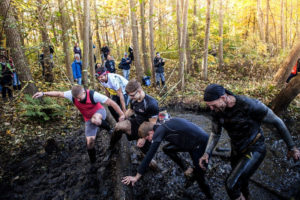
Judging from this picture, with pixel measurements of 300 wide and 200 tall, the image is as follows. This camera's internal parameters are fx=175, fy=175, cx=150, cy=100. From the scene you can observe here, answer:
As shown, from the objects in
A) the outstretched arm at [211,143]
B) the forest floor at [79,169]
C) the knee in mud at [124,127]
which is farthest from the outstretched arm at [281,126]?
the knee in mud at [124,127]

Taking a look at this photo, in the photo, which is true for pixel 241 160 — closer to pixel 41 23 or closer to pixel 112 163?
pixel 112 163

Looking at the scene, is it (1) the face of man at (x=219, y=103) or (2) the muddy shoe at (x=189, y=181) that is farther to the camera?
(2) the muddy shoe at (x=189, y=181)

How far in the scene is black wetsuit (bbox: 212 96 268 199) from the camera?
8.55 feet

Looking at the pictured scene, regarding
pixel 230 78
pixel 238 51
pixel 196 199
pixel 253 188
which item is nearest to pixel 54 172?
pixel 196 199

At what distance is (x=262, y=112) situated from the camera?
2574mm

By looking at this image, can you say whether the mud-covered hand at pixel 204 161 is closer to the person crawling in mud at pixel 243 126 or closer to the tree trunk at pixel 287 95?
the person crawling in mud at pixel 243 126

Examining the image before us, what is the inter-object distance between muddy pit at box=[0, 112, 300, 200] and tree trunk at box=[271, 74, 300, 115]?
1634 millimetres

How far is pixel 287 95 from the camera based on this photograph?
6133 millimetres

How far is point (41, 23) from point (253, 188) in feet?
30.7

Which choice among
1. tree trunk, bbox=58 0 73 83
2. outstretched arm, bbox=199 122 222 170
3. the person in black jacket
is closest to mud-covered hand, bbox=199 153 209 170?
outstretched arm, bbox=199 122 222 170

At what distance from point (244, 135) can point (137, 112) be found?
2.09 m

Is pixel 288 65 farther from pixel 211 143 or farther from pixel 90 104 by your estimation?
pixel 90 104

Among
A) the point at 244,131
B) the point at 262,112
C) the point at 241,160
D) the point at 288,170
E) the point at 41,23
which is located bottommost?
the point at 288,170

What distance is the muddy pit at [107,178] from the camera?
3.64 metres
